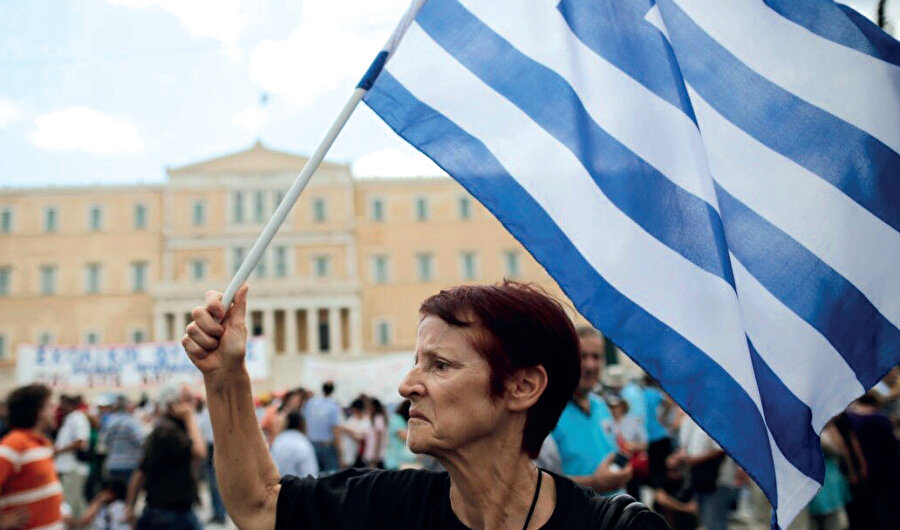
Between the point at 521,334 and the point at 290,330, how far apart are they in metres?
48.4

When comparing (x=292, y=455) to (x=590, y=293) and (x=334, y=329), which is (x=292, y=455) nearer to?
(x=590, y=293)

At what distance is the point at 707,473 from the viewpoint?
246 inches

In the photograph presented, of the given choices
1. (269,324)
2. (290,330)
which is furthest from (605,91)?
(269,324)

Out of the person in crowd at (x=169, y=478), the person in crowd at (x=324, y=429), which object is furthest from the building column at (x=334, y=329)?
the person in crowd at (x=169, y=478)

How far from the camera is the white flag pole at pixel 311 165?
160cm

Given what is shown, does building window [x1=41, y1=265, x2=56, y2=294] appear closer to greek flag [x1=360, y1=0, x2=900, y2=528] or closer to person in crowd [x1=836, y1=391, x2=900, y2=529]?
person in crowd [x1=836, y1=391, x2=900, y2=529]

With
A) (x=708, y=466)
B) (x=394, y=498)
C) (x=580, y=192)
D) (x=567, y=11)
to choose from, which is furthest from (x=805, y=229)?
(x=708, y=466)

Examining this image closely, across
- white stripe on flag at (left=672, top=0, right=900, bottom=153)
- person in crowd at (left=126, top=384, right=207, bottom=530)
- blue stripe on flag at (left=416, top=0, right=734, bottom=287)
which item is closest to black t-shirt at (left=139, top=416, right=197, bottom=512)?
person in crowd at (left=126, top=384, right=207, bottom=530)

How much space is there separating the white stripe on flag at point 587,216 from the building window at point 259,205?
51268mm

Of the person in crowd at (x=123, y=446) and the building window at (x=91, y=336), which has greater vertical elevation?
the person in crowd at (x=123, y=446)

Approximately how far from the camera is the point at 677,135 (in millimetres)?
2047

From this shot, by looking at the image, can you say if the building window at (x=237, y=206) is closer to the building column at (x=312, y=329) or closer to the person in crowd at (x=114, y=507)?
the building column at (x=312, y=329)

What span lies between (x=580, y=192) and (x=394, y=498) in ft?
2.59

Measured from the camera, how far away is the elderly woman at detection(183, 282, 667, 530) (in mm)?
1578
